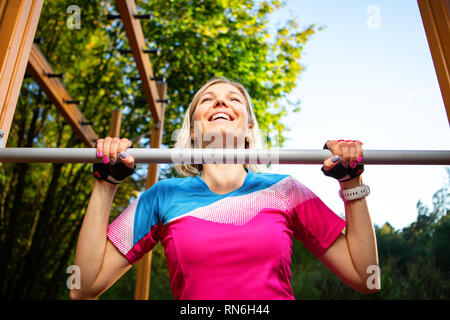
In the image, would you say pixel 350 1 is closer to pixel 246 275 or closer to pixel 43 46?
pixel 246 275

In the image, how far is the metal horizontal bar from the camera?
3.04 feet

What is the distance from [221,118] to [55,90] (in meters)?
2.44

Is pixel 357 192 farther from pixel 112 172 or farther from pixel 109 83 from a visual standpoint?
pixel 109 83

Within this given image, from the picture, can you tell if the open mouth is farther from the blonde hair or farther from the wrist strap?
the wrist strap

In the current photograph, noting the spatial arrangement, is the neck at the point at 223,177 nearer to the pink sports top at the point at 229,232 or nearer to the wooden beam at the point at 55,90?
the pink sports top at the point at 229,232

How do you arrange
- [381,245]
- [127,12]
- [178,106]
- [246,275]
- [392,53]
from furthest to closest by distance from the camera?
1. [178,106]
2. [381,245]
3. [392,53]
4. [127,12]
5. [246,275]

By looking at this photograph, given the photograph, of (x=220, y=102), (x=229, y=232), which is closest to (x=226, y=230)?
(x=229, y=232)

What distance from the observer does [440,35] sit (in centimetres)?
102

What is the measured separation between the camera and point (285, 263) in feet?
3.17

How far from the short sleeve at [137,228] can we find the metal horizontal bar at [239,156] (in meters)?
0.21

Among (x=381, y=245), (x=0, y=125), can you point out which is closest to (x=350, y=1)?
(x=381, y=245)

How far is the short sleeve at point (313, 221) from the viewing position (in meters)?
1.06

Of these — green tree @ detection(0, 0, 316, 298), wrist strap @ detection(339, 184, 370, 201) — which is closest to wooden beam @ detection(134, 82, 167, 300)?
green tree @ detection(0, 0, 316, 298)

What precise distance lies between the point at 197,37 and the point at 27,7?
13.4 ft
